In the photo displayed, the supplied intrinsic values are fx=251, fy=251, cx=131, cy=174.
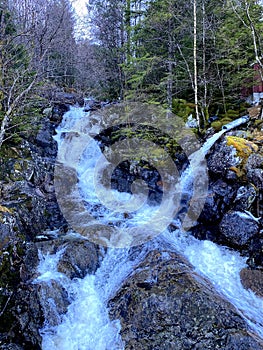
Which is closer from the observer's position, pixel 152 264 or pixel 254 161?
pixel 152 264

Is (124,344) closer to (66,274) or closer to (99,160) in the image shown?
(66,274)

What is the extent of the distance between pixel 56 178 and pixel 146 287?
6525mm

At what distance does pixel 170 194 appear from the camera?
988 centimetres

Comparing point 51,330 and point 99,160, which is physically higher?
point 99,160

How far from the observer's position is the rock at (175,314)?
4359 mm

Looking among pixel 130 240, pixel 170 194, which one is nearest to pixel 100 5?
pixel 170 194

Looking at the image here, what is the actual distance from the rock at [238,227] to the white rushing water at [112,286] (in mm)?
420

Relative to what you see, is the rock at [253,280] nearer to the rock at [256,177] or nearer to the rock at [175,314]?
the rock at [175,314]

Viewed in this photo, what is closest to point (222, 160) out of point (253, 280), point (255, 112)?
point (253, 280)

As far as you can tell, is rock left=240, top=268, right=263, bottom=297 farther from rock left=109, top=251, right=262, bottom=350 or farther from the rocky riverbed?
rock left=109, top=251, right=262, bottom=350

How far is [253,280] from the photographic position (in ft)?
A: 20.3

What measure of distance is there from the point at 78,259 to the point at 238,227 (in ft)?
14.7

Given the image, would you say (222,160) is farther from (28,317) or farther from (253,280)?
(28,317)

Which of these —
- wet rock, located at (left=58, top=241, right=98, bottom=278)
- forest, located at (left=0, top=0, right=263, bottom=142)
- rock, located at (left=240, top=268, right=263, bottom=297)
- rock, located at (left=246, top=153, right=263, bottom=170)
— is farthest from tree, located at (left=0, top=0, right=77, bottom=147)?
rock, located at (left=240, top=268, right=263, bottom=297)
